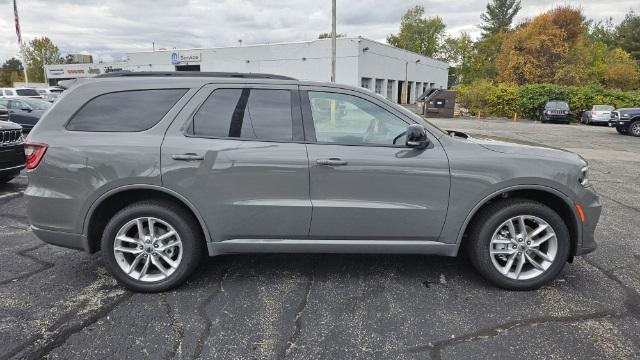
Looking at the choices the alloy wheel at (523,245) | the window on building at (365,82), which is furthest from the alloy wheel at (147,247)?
the window on building at (365,82)

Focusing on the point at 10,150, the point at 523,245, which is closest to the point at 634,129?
the point at 523,245

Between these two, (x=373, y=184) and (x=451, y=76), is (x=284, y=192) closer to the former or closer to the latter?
(x=373, y=184)

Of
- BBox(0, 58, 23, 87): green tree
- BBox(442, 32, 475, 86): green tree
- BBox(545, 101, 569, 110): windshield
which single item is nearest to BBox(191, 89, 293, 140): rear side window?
BBox(545, 101, 569, 110): windshield

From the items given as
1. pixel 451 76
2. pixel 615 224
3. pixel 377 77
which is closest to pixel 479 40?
pixel 451 76

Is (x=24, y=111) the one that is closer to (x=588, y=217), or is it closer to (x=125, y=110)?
(x=125, y=110)

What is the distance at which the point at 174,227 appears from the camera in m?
3.27

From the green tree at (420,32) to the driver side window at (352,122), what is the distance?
3145 inches

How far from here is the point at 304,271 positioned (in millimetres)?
3771

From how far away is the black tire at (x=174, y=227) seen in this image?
3.24 metres

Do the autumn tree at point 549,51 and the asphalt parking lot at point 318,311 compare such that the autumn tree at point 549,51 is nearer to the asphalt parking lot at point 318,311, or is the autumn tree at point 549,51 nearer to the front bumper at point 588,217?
the asphalt parking lot at point 318,311

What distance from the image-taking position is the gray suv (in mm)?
3160

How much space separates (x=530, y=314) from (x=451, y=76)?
87748 mm

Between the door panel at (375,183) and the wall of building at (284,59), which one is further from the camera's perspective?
the wall of building at (284,59)

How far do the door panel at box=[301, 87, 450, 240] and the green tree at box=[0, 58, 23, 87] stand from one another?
321 ft
